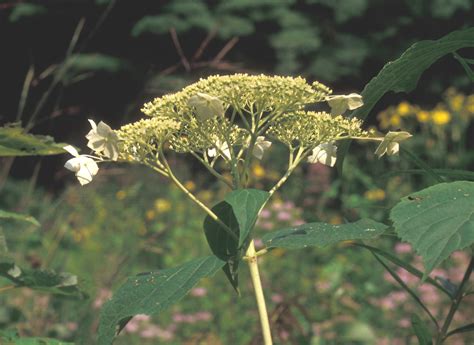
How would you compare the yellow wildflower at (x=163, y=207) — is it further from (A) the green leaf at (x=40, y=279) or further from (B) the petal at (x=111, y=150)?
(B) the petal at (x=111, y=150)

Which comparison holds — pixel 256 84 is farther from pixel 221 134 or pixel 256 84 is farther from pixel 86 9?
pixel 86 9

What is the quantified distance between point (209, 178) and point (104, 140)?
891 cm

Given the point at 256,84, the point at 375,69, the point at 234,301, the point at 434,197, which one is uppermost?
the point at 375,69

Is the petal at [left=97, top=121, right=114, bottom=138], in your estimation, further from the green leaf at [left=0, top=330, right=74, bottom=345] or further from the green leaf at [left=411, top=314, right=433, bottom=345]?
the green leaf at [left=411, top=314, right=433, bottom=345]

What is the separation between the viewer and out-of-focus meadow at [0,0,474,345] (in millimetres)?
3023

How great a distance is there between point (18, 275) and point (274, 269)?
3.21 metres

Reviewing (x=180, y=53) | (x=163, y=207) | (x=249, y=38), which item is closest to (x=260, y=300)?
(x=180, y=53)

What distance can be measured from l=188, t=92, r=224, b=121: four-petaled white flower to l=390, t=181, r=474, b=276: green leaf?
0.25 metres

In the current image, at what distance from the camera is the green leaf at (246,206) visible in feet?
3.02

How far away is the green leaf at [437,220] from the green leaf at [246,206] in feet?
0.51

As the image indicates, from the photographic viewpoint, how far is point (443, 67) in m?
10.7

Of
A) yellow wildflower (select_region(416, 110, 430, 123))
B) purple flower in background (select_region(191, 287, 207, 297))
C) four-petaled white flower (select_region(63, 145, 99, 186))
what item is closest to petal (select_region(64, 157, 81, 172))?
four-petaled white flower (select_region(63, 145, 99, 186))

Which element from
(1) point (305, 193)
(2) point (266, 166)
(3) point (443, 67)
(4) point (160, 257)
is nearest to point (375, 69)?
(3) point (443, 67)

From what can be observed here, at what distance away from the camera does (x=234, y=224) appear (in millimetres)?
1104
